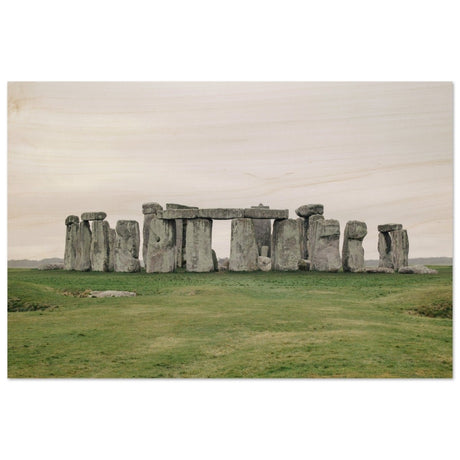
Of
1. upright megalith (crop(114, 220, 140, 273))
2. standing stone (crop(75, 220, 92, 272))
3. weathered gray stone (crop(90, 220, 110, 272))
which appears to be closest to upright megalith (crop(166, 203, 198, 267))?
upright megalith (crop(114, 220, 140, 273))

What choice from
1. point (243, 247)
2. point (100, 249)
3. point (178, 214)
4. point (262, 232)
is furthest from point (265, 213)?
point (100, 249)

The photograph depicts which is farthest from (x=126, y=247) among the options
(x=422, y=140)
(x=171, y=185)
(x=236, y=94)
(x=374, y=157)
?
(x=422, y=140)

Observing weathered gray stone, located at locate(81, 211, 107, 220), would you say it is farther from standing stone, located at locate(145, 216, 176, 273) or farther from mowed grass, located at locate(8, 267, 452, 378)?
standing stone, located at locate(145, 216, 176, 273)

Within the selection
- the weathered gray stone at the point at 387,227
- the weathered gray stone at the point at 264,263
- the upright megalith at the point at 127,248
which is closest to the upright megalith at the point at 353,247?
the weathered gray stone at the point at 387,227

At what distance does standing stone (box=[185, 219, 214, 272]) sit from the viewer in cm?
1233

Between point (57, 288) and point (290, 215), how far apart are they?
4675 millimetres

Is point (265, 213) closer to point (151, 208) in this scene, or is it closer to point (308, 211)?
point (308, 211)

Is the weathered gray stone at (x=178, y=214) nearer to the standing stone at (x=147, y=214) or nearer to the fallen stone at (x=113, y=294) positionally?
the standing stone at (x=147, y=214)

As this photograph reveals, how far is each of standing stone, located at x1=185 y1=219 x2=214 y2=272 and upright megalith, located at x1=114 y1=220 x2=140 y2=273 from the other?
3.65 ft

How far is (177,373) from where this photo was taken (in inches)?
338

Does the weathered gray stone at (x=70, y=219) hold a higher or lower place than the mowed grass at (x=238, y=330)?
higher

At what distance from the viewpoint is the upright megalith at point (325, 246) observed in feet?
38.8

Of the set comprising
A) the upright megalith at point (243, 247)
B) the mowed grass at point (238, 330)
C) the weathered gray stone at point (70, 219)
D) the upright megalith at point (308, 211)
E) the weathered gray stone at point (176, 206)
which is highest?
the weathered gray stone at point (176, 206)

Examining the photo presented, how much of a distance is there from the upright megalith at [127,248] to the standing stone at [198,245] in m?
1.11
